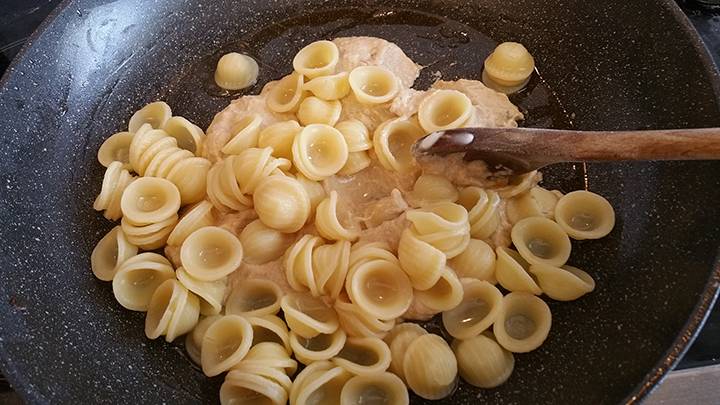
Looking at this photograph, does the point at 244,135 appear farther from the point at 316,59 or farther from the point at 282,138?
the point at 316,59

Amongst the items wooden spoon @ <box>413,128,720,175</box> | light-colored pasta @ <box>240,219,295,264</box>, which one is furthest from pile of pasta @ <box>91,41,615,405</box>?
wooden spoon @ <box>413,128,720,175</box>

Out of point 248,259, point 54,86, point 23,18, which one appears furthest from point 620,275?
point 23,18

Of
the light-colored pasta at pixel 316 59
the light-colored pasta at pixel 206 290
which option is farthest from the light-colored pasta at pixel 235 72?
the light-colored pasta at pixel 206 290

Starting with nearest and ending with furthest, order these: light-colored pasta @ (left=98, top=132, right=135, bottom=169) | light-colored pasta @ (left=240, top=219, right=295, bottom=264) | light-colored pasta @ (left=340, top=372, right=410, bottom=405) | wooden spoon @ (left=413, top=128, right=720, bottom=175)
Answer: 1. wooden spoon @ (left=413, top=128, right=720, bottom=175)
2. light-colored pasta @ (left=340, top=372, right=410, bottom=405)
3. light-colored pasta @ (left=240, top=219, right=295, bottom=264)
4. light-colored pasta @ (left=98, top=132, right=135, bottom=169)

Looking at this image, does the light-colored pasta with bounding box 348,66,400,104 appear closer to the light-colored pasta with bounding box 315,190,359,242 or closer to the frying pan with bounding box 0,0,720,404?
the frying pan with bounding box 0,0,720,404

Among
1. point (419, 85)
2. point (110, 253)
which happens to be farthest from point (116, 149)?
point (419, 85)

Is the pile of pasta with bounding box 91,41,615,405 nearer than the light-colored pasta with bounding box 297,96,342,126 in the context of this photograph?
Yes
